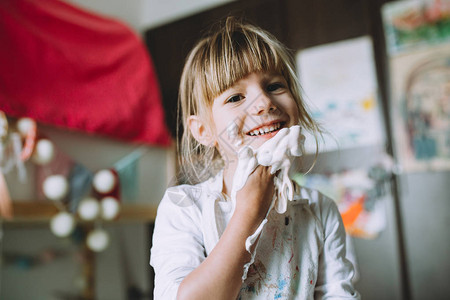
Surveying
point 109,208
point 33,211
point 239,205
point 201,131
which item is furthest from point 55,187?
point 239,205

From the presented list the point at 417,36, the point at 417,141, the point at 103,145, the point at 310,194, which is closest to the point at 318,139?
the point at 310,194

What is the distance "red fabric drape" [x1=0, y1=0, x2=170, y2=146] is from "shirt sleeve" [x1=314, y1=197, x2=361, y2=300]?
1.11 m

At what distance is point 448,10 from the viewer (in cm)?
142

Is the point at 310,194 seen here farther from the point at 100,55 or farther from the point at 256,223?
the point at 100,55

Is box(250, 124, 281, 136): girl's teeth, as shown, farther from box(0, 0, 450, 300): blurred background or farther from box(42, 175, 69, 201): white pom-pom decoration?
box(42, 175, 69, 201): white pom-pom decoration

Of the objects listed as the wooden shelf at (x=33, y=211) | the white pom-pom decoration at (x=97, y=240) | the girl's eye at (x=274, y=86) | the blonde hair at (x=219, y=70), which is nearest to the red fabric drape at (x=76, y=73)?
the wooden shelf at (x=33, y=211)

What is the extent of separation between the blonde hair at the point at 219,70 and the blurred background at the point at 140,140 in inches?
34.2

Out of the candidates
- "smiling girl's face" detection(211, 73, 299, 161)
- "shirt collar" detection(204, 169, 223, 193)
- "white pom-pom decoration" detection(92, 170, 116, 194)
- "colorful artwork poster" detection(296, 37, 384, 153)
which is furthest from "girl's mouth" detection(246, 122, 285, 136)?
"white pom-pom decoration" detection(92, 170, 116, 194)

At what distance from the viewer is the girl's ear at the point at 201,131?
1.86 ft

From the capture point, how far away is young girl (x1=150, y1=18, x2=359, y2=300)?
460 mm

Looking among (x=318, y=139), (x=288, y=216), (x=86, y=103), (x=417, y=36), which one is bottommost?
(x=288, y=216)

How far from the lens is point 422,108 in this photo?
1.45m

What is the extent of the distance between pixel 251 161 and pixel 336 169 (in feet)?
3.90

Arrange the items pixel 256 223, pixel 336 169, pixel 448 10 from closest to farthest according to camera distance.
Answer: pixel 256 223 < pixel 448 10 < pixel 336 169
